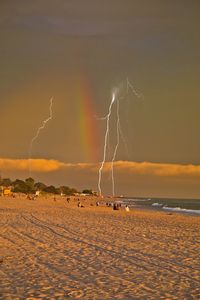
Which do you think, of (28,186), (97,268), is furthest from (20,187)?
(97,268)

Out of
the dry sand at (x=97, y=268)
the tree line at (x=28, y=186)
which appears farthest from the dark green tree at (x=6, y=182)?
the dry sand at (x=97, y=268)

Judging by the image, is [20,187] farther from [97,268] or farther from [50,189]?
[97,268]

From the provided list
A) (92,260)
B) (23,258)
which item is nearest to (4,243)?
(23,258)

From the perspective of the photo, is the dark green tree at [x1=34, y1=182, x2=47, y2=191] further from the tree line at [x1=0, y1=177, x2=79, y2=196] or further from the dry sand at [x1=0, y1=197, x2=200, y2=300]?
the dry sand at [x1=0, y1=197, x2=200, y2=300]

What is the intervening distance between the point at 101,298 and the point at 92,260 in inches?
172

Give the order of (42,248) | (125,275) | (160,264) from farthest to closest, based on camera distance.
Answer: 1. (42,248)
2. (160,264)
3. (125,275)

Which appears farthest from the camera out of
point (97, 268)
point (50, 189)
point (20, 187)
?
point (50, 189)

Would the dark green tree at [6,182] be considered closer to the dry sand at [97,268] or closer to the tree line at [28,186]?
the tree line at [28,186]

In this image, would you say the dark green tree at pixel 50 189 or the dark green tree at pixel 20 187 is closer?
the dark green tree at pixel 20 187

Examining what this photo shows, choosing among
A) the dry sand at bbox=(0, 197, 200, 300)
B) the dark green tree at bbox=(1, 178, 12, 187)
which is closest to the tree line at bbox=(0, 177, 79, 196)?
the dark green tree at bbox=(1, 178, 12, 187)

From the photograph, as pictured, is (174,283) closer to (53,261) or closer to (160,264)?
(160,264)

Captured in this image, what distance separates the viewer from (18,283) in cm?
905

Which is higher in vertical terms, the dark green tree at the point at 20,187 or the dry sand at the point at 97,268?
the dark green tree at the point at 20,187

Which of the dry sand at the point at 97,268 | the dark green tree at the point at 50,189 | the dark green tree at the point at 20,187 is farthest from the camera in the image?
the dark green tree at the point at 50,189
